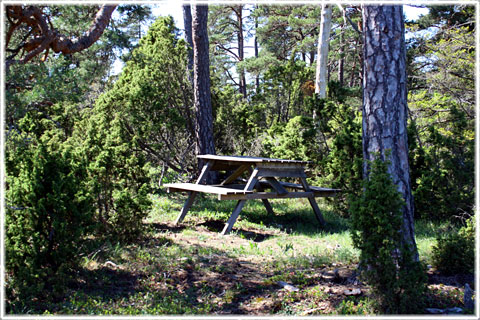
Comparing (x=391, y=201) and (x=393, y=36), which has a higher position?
(x=393, y=36)

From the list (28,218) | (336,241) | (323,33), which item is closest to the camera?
(28,218)

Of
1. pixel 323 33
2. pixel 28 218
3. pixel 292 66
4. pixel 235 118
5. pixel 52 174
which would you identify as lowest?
pixel 28 218

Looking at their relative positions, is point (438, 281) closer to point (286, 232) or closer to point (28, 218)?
point (286, 232)

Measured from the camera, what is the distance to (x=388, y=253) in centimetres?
338

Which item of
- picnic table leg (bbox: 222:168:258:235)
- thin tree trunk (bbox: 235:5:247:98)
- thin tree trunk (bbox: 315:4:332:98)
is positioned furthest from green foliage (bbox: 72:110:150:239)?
thin tree trunk (bbox: 235:5:247:98)

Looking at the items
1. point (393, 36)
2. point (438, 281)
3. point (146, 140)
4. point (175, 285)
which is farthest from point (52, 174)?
point (146, 140)

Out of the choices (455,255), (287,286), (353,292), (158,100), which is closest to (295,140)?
(158,100)

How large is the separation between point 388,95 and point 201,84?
19.5 feet

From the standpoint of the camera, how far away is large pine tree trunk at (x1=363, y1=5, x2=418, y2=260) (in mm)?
4266

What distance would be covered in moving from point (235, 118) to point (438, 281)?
287 inches

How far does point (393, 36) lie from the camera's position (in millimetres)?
4344

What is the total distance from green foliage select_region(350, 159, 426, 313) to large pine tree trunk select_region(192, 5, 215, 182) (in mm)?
6588

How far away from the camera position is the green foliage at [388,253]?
3.40 metres

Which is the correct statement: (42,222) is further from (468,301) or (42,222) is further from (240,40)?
(240,40)
